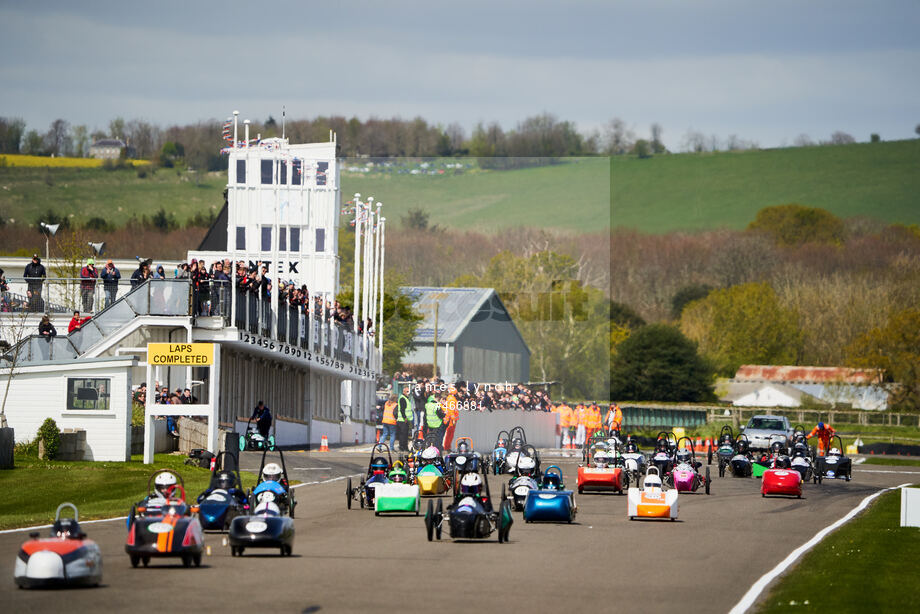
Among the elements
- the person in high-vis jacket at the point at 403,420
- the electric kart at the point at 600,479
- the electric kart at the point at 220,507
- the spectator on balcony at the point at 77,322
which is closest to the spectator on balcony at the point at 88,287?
the spectator on balcony at the point at 77,322

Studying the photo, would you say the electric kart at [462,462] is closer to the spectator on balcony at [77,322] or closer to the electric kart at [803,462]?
the electric kart at [803,462]

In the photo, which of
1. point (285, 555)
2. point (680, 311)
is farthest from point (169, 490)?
point (680, 311)

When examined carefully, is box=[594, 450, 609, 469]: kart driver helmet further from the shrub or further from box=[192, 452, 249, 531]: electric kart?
the shrub

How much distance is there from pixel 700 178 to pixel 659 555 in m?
164

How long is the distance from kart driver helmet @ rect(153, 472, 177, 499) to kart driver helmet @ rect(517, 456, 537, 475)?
12790mm

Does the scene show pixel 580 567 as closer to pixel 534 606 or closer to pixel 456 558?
pixel 456 558

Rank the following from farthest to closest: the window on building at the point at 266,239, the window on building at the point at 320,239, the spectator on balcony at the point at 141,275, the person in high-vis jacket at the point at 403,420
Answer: the window on building at the point at 320,239 < the window on building at the point at 266,239 < the person in high-vis jacket at the point at 403,420 < the spectator on balcony at the point at 141,275

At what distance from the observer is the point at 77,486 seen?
34.5 metres

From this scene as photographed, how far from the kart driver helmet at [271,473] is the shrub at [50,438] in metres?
18.8

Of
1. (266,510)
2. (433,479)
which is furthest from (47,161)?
(266,510)

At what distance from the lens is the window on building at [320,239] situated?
89.4 metres

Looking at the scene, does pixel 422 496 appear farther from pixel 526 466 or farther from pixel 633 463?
pixel 633 463

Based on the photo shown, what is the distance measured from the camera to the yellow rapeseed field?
490 ft

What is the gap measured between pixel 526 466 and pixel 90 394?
1639 centimetres
